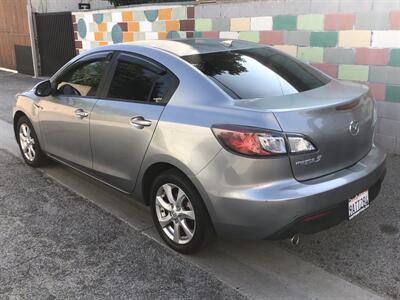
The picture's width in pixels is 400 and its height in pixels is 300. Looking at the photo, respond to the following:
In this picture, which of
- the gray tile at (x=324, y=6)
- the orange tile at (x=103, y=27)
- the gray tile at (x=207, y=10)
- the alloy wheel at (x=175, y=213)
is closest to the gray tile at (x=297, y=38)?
the gray tile at (x=324, y=6)

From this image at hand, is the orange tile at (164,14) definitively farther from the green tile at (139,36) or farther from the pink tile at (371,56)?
the pink tile at (371,56)

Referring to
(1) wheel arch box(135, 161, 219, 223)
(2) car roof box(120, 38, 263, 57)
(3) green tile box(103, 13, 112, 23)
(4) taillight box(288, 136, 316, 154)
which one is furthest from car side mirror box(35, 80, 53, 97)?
(3) green tile box(103, 13, 112, 23)

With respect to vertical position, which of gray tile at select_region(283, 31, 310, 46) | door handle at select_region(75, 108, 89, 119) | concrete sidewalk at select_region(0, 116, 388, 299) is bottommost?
concrete sidewalk at select_region(0, 116, 388, 299)

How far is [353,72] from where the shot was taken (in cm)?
579

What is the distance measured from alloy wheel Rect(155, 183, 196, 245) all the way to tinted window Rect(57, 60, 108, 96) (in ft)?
4.11

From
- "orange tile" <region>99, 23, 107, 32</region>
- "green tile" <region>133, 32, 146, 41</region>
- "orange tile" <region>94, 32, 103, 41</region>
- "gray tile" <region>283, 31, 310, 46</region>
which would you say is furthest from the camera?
"orange tile" <region>94, 32, 103, 41</region>

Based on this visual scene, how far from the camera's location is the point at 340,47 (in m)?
5.84

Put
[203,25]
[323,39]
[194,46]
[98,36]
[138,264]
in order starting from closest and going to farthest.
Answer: [138,264] → [194,46] → [323,39] → [203,25] → [98,36]

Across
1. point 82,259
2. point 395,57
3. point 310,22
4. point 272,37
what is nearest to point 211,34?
point 272,37

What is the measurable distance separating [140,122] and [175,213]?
0.73 metres

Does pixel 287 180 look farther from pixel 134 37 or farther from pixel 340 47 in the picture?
pixel 134 37

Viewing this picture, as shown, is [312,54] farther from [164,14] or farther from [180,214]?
[180,214]

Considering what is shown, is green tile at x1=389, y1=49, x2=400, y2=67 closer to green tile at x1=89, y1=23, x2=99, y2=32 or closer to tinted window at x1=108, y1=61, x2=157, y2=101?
tinted window at x1=108, y1=61, x2=157, y2=101

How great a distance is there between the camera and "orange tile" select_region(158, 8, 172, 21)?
27.4 feet
